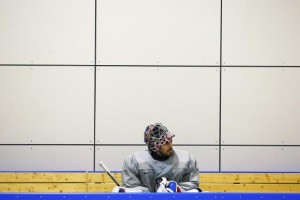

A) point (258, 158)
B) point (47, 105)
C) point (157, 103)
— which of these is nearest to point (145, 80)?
point (157, 103)

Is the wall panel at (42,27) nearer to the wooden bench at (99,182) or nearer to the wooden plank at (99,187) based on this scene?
the wooden bench at (99,182)

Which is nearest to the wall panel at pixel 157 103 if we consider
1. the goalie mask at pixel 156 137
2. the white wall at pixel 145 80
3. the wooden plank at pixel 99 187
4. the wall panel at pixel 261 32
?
the white wall at pixel 145 80

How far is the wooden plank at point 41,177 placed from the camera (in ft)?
15.2

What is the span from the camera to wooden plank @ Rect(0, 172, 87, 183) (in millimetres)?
4641

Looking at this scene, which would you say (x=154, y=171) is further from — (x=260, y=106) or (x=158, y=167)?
(x=260, y=106)

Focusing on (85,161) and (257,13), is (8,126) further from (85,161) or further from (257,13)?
(257,13)

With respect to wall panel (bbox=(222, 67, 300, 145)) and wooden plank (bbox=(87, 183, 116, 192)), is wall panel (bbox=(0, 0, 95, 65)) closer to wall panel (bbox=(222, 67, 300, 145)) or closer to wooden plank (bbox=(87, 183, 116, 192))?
wooden plank (bbox=(87, 183, 116, 192))

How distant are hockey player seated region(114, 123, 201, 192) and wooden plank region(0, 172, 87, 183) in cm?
123

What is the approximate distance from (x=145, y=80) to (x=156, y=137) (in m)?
1.32

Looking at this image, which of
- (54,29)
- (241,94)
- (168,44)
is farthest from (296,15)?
(54,29)

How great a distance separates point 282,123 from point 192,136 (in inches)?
35.8

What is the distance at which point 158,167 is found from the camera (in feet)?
11.7

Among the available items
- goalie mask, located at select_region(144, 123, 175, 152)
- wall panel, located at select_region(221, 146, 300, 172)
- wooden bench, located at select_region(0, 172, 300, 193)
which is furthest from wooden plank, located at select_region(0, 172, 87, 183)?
wall panel, located at select_region(221, 146, 300, 172)

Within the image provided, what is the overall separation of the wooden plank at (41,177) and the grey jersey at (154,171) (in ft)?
4.02
